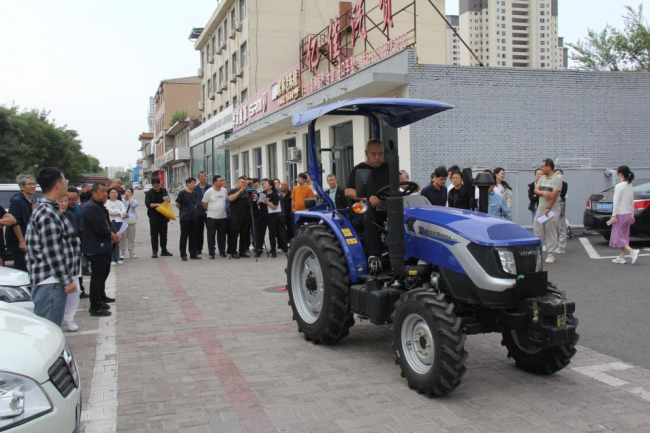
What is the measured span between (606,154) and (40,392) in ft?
65.9

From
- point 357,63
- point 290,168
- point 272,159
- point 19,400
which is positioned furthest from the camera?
point 272,159

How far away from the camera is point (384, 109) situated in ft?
21.6

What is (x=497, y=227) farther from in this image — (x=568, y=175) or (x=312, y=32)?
(x=312, y=32)

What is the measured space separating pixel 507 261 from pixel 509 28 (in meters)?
169

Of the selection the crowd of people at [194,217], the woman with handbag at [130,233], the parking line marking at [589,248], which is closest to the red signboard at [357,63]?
the crowd of people at [194,217]

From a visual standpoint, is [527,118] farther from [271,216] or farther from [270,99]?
[270,99]

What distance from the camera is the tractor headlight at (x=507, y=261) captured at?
15.6 ft

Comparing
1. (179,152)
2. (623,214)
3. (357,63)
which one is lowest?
(623,214)

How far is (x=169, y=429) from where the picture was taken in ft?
14.1

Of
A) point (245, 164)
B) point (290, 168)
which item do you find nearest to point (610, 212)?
point (290, 168)

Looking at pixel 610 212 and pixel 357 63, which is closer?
pixel 610 212

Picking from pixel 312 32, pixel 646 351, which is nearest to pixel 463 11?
pixel 312 32

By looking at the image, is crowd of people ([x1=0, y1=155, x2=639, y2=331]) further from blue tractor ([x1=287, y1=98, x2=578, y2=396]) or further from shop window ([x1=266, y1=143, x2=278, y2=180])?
shop window ([x1=266, y1=143, x2=278, y2=180])

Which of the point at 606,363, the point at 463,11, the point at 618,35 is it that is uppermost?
the point at 463,11
